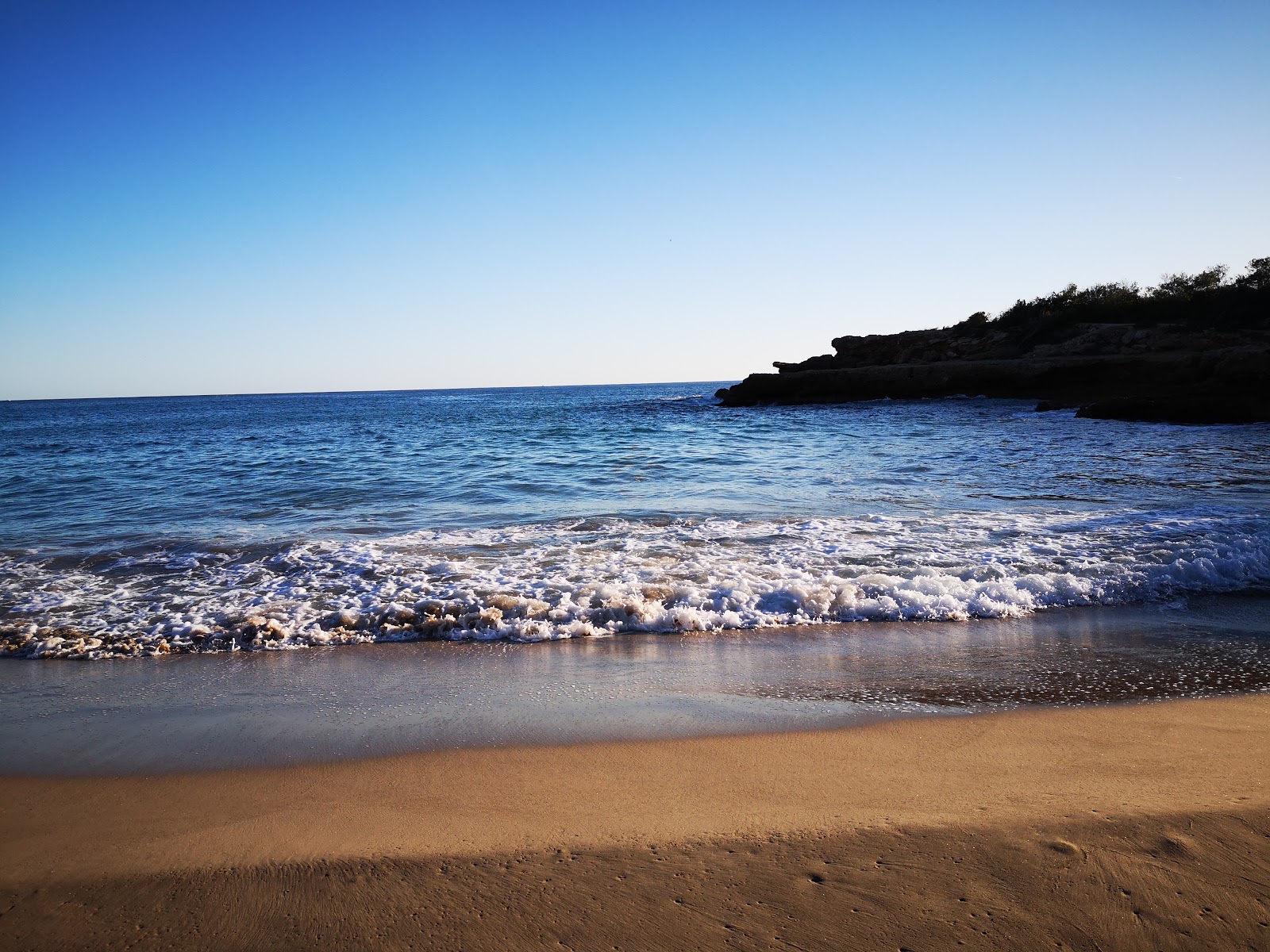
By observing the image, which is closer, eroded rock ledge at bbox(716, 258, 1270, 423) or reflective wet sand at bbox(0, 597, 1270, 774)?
reflective wet sand at bbox(0, 597, 1270, 774)

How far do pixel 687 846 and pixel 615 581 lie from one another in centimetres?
386

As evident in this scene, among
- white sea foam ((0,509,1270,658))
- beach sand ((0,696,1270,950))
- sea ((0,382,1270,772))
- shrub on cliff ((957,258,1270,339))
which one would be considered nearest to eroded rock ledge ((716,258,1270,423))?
shrub on cliff ((957,258,1270,339))

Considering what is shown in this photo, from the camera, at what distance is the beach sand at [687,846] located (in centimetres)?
214

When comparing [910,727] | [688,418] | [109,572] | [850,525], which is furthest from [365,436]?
[910,727]

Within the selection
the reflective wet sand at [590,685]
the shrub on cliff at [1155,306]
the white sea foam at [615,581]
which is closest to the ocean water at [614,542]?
the white sea foam at [615,581]

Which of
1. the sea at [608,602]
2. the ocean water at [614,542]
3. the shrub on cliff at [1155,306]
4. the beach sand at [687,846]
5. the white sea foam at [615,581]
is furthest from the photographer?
the shrub on cliff at [1155,306]

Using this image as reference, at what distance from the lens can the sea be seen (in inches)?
154

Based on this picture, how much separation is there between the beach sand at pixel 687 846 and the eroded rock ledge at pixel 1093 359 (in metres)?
21.2

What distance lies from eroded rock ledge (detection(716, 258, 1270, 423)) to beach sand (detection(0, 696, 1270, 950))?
69.5 ft

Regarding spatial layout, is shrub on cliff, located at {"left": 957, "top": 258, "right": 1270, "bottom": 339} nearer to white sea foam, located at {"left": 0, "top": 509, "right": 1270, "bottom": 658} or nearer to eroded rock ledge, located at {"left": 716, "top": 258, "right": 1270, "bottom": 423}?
eroded rock ledge, located at {"left": 716, "top": 258, "right": 1270, "bottom": 423}

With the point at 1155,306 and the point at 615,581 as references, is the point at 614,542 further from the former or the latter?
the point at 1155,306

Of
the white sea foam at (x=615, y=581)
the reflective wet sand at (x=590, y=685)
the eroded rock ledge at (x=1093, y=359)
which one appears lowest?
the reflective wet sand at (x=590, y=685)

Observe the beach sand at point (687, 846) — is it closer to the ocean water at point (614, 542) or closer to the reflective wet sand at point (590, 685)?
the reflective wet sand at point (590, 685)

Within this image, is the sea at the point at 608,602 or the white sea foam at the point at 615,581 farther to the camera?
the white sea foam at the point at 615,581
